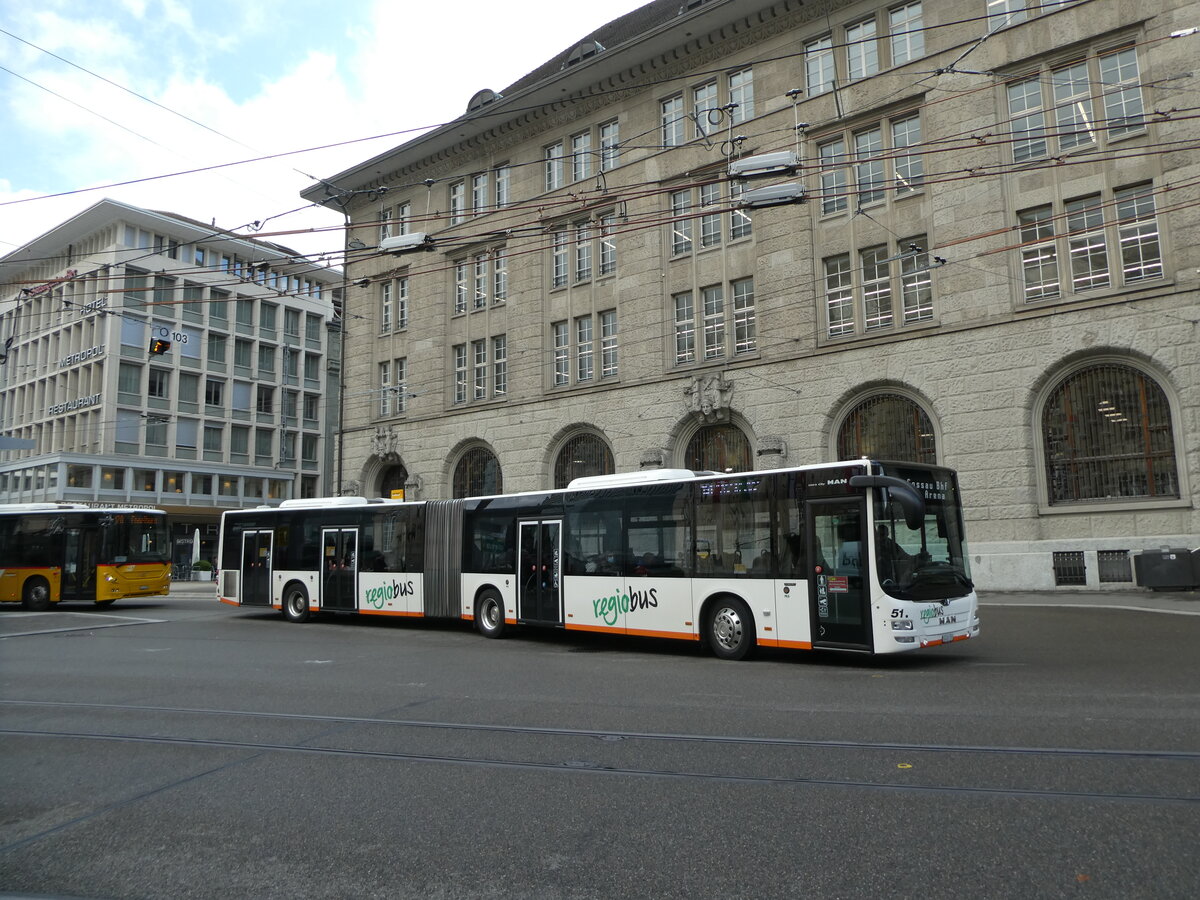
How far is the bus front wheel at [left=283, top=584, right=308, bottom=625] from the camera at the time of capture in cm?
2019

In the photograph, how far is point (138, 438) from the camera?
2184 inches

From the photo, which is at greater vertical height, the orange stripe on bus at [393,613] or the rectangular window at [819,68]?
the rectangular window at [819,68]

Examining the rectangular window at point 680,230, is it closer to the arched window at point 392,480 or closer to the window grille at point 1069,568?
the window grille at point 1069,568

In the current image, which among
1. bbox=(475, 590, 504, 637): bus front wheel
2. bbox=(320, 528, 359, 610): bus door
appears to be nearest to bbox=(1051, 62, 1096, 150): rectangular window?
bbox=(475, 590, 504, 637): bus front wheel

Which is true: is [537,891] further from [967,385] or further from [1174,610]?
[967,385]

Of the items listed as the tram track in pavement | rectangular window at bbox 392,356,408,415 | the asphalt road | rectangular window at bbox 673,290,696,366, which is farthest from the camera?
rectangular window at bbox 392,356,408,415

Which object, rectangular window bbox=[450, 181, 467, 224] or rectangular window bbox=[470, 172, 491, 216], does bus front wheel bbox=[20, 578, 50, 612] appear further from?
rectangular window bbox=[470, 172, 491, 216]

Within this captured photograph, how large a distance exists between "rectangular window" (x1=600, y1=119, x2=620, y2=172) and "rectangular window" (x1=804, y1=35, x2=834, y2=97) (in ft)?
22.0

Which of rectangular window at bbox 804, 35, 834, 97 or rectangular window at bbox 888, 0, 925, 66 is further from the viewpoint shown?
rectangular window at bbox 804, 35, 834, 97

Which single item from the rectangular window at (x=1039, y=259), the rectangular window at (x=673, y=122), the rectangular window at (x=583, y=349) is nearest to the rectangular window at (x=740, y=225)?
the rectangular window at (x=673, y=122)

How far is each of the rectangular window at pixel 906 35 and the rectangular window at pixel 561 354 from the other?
13563 millimetres

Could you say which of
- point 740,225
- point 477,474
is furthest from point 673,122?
point 477,474

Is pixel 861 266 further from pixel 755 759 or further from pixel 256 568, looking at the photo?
pixel 755 759

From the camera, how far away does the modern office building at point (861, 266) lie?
20656 millimetres
